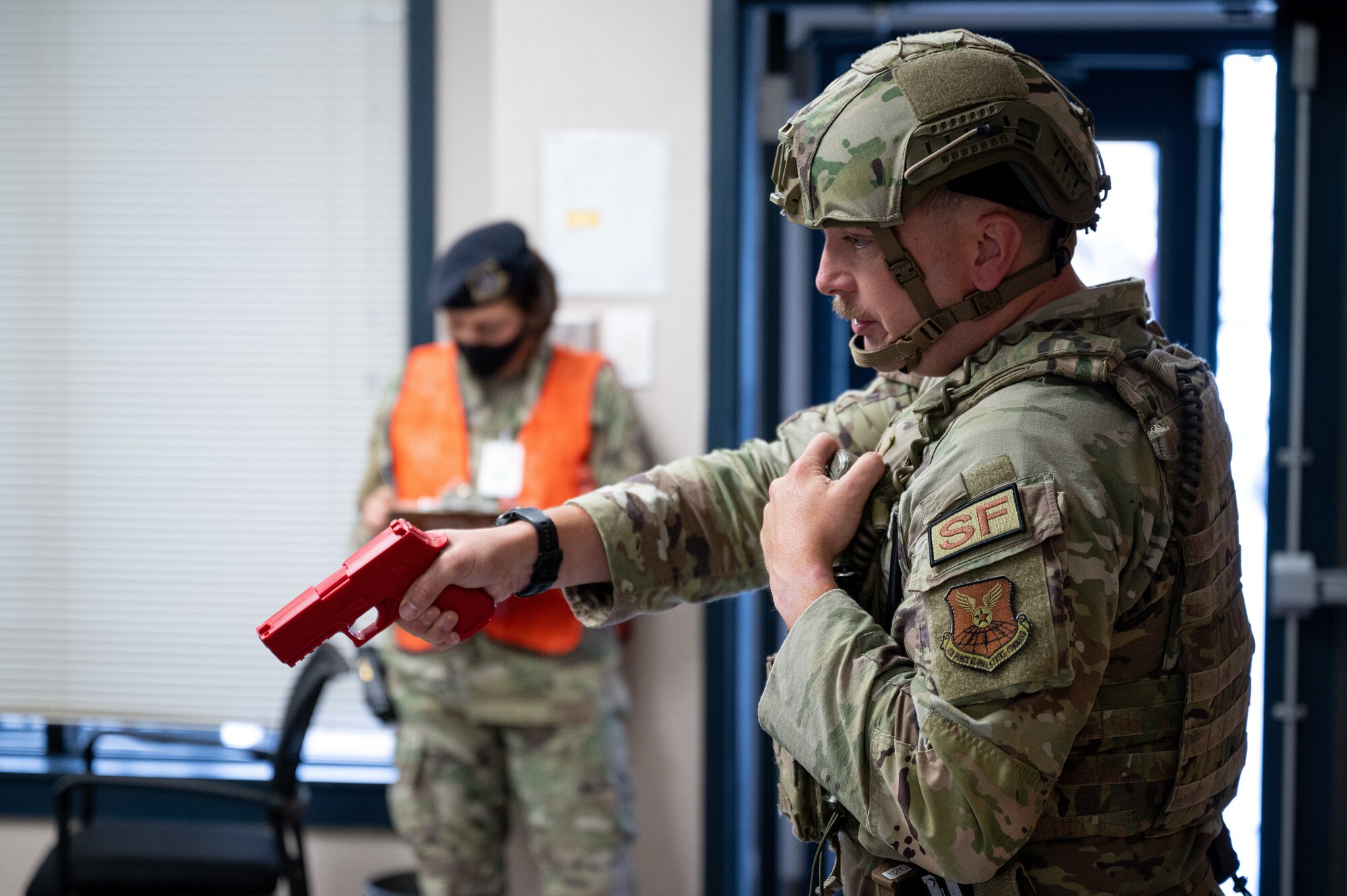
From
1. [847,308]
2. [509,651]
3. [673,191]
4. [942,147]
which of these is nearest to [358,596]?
[847,308]

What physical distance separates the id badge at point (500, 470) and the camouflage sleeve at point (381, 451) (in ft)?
0.82

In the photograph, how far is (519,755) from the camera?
2.61 meters

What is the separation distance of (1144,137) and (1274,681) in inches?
62.1

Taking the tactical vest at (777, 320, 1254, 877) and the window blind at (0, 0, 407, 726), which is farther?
the window blind at (0, 0, 407, 726)

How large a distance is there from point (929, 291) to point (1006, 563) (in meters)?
0.29

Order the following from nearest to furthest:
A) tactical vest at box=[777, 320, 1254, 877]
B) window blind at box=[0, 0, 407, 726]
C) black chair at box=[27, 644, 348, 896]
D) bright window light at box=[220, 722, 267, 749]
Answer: tactical vest at box=[777, 320, 1254, 877]
black chair at box=[27, 644, 348, 896]
window blind at box=[0, 0, 407, 726]
bright window light at box=[220, 722, 267, 749]

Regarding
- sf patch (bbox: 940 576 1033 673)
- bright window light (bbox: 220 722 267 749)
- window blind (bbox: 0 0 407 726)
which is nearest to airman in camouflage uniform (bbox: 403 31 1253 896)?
sf patch (bbox: 940 576 1033 673)

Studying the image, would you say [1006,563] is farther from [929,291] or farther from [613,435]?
[613,435]

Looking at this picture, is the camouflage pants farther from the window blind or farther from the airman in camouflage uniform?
→ the airman in camouflage uniform

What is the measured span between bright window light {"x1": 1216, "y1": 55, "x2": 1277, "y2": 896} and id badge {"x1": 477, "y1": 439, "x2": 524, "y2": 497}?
6.13 ft

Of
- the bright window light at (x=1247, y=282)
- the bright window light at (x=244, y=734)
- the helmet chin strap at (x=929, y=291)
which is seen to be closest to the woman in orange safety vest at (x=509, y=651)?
the bright window light at (x=244, y=734)

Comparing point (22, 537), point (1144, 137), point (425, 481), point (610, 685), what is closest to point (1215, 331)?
point (1144, 137)

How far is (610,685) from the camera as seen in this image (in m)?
2.67

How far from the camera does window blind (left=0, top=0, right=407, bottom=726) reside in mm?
3113
